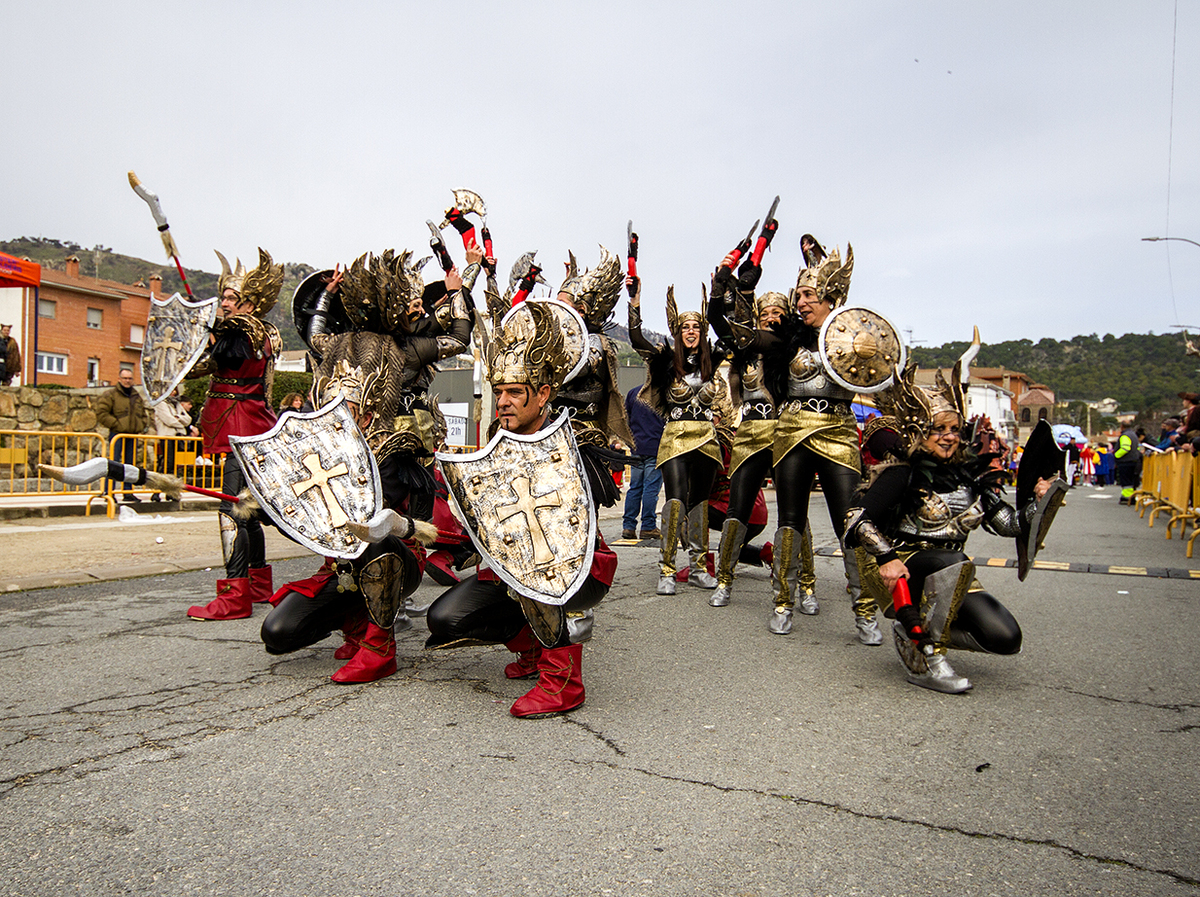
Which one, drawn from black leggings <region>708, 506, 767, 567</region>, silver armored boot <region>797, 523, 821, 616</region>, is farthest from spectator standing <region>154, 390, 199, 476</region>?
silver armored boot <region>797, 523, 821, 616</region>

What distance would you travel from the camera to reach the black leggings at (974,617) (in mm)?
3879

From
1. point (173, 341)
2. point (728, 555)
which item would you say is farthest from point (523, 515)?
point (173, 341)

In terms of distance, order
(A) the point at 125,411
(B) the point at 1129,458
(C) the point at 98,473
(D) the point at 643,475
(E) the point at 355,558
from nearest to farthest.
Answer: (C) the point at 98,473
(E) the point at 355,558
(D) the point at 643,475
(A) the point at 125,411
(B) the point at 1129,458

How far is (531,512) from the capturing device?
3.34 meters

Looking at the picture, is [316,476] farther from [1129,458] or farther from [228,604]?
[1129,458]

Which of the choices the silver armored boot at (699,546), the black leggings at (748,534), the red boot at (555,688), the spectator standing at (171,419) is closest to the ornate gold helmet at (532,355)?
the red boot at (555,688)

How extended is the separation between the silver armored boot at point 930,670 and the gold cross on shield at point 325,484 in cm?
268

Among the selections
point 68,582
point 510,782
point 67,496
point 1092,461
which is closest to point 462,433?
point 67,496

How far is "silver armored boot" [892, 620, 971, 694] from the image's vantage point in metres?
3.89

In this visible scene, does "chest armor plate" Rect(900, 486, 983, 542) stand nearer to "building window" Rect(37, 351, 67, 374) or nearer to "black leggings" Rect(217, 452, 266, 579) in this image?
"black leggings" Rect(217, 452, 266, 579)

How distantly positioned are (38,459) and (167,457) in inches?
81.1

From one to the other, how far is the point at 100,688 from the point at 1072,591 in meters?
6.69

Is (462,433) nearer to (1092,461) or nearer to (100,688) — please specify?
(100,688)

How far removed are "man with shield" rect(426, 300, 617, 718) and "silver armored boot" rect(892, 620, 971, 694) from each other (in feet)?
5.03
